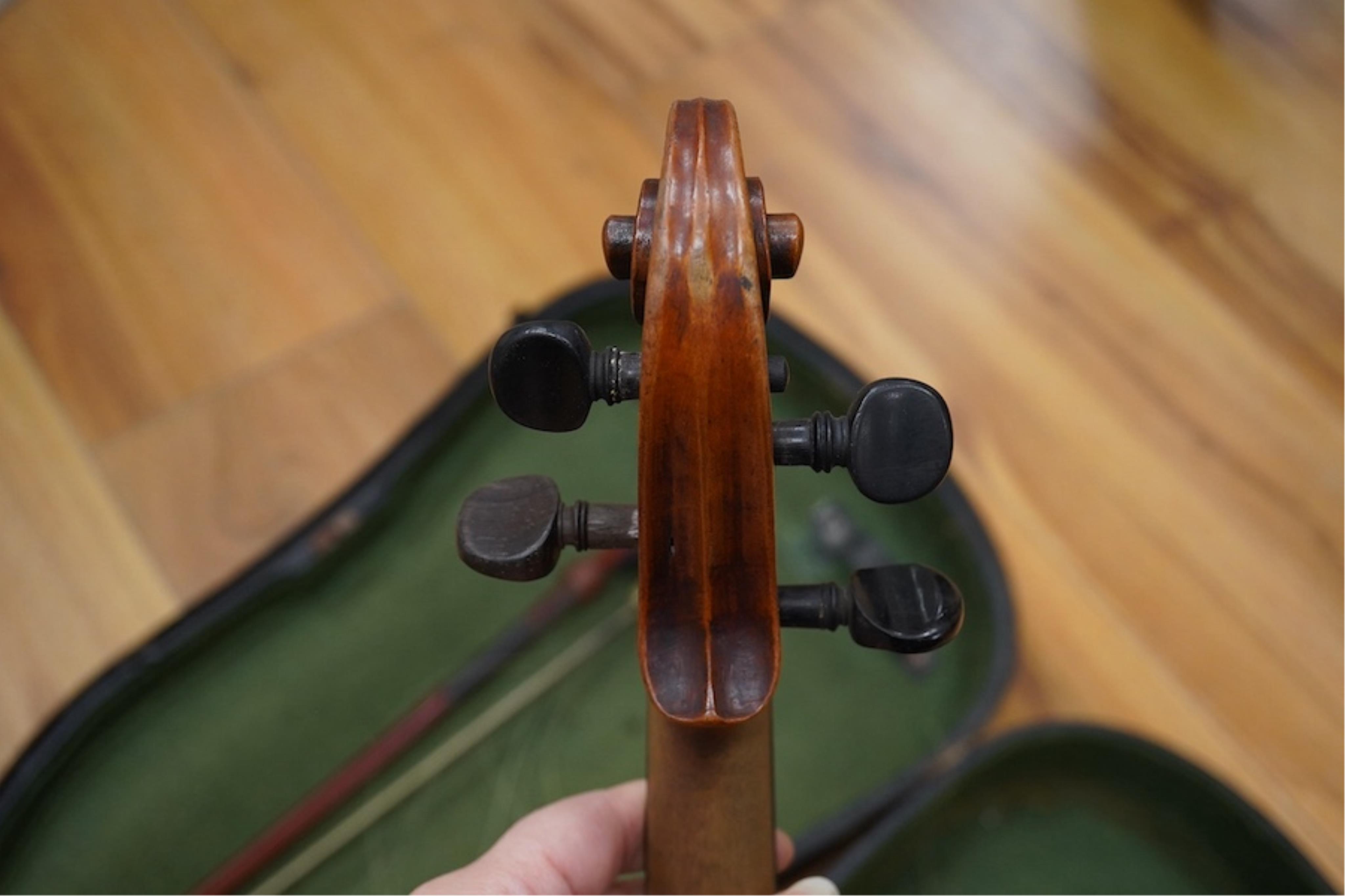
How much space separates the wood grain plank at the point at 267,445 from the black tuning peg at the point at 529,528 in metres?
0.46

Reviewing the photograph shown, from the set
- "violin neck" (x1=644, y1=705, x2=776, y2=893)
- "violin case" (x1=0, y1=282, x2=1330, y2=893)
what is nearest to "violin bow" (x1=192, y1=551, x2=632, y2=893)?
"violin case" (x1=0, y1=282, x2=1330, y2=893)

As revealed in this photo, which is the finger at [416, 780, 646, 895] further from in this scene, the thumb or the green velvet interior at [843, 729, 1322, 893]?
the green velvet interior at [843, 729, 1322, 893]

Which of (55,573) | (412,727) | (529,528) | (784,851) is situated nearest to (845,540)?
(784,851)

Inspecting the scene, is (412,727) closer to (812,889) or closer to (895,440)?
(812,889)

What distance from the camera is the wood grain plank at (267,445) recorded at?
0.91 metres

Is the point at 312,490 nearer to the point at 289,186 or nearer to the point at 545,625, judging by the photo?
the point at 545,625

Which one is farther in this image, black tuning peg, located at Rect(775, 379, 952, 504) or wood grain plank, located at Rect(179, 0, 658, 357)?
wood grain plank, located at Rect(179, 0, 658, 357)

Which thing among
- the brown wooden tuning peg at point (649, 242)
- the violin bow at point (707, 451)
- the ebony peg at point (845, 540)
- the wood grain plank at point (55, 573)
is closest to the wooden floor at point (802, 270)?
the wood grain plank at point (55, 573)

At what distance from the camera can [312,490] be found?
93 cm

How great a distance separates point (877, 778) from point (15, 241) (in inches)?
37.3

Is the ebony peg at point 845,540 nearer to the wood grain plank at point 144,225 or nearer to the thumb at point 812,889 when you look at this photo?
the thumb at point 812,889

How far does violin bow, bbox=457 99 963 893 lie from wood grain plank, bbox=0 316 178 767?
0.55 metres

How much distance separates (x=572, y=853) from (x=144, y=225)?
786mm

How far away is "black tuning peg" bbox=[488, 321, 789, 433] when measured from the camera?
0.42 m
